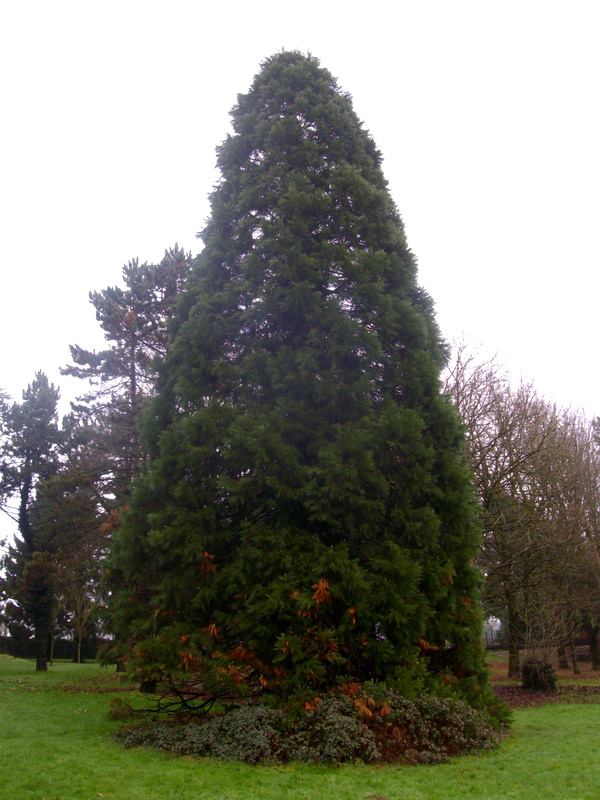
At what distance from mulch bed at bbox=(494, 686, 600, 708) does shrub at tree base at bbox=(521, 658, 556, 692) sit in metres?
0.21

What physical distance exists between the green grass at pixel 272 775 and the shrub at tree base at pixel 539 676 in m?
8.52

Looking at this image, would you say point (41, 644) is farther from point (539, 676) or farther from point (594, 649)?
point (594, 649)

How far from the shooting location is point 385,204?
1220cm

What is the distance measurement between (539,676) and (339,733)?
1264cm

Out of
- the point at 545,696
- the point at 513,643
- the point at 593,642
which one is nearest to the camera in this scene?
the point at 545,696

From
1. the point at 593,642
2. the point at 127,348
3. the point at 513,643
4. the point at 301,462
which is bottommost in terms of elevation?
the point at 593,642

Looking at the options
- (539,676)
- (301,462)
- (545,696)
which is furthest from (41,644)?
(301,462)

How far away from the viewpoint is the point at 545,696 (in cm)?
1712

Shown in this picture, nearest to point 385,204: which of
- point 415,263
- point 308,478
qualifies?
point 415,263

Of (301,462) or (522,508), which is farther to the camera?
(522,508)

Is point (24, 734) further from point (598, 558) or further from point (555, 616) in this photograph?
point (598, 558)

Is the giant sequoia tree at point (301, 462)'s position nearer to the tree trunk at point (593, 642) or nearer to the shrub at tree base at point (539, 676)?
the shrub at tree base at point (539, 676)

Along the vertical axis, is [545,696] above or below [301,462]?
below

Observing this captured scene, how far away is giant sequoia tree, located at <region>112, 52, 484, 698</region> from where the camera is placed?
8.94 meters
